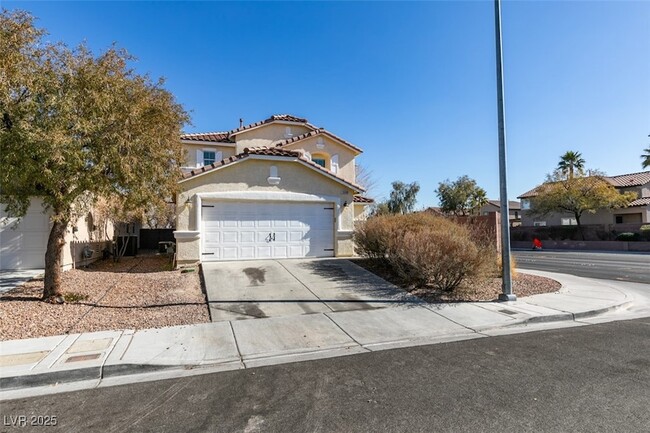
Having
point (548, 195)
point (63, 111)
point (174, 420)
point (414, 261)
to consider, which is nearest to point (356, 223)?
point (414, 261)

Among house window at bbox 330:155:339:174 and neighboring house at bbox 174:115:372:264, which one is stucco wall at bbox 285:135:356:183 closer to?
house window at bbox 330:155:339:174

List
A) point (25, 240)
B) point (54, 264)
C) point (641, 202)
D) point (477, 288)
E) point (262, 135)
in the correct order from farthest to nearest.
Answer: point (641, 202)
point (262, 135)
point (25, 240)
point (477, 288)
point (54, 264)

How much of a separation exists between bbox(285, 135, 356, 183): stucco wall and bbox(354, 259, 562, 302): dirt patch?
38.4 ft

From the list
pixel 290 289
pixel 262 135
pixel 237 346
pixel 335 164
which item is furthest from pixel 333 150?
pixel 237 346

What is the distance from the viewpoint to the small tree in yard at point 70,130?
6465mm

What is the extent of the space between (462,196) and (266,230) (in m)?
36.7

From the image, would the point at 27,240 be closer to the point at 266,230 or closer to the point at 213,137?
the point at 266,230

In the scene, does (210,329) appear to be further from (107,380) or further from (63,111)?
(63,111)

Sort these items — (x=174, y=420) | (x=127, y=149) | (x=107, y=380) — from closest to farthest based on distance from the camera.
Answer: (x=174, y=420), (x=107, y=380), (x=127, y=149)

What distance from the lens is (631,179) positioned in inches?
1563

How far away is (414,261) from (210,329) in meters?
5.41

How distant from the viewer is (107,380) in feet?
15.4

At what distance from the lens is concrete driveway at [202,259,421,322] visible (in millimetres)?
7945

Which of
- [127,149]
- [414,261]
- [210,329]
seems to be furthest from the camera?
[414,261]
